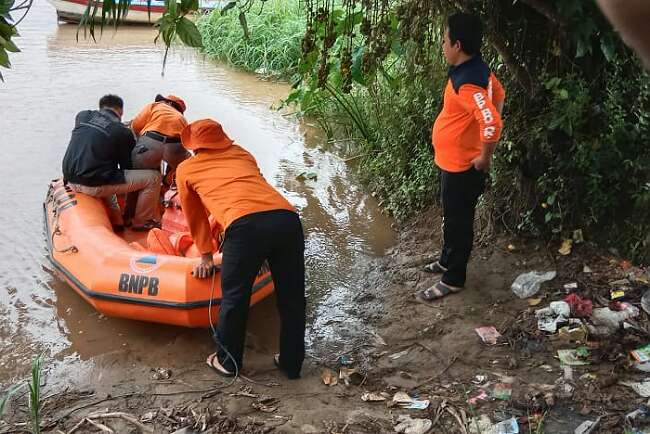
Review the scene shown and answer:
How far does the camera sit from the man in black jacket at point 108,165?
4.77 meters

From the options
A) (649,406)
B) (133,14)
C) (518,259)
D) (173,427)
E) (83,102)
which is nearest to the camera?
(649,406)

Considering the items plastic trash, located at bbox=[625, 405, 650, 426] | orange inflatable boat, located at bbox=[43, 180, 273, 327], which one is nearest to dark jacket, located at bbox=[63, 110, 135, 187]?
orange inflatable boat, located at bbox=[43, 180, 273, 327]

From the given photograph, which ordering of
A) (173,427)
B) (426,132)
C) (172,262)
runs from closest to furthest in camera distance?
(173,427), (172,262), (426,132)

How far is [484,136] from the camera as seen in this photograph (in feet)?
11.3

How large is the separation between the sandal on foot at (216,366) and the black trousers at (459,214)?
146cm

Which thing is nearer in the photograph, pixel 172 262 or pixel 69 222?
pixel 172 262

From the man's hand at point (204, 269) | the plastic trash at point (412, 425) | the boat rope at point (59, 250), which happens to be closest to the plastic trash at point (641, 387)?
the plastic trash at point (412, 425)

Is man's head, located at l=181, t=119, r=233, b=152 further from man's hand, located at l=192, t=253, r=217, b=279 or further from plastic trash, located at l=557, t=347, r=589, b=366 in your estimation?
plastic trash, located at l=557, t=347, r=589, b=366

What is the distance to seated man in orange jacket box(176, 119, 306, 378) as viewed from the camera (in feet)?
10.5

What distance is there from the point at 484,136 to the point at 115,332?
8.32 ft

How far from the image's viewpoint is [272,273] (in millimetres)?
3340

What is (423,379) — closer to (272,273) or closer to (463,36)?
(272,273)

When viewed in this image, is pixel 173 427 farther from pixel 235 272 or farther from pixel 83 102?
pixel 83 102

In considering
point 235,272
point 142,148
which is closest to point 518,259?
point 235,272
